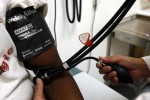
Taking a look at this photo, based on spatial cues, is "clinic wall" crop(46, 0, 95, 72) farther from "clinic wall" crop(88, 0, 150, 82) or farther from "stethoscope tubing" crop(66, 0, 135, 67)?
"stethoscope tubing" crop(66, 0, 135, 67)

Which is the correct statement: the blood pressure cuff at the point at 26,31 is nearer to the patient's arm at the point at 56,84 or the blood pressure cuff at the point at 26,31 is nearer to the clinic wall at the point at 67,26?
the patient's arm at the point at 56,84

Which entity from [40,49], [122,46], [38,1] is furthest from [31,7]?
[122,46]

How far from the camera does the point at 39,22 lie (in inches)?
31.2

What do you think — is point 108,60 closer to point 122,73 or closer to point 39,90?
point 122,73

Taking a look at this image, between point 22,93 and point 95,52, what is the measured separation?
4.42ft

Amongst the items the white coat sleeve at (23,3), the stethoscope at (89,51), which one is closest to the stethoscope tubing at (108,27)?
the stethoscope at (89,51)

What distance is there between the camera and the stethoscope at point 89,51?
2.32ft

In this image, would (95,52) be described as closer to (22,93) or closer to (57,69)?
(57,69)

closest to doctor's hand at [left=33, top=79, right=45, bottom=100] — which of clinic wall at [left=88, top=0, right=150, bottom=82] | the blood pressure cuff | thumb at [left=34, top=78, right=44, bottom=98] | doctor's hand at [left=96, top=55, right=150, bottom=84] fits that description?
thumb at [left=34, top=78, right=44, bottom=98]

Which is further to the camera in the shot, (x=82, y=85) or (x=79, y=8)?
(x=79, y=8)

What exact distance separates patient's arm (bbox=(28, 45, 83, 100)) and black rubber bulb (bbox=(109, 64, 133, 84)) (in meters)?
0.22

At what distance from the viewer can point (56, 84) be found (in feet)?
2.72

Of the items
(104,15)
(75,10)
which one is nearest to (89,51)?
(75,10)

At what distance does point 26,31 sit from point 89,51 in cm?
26
